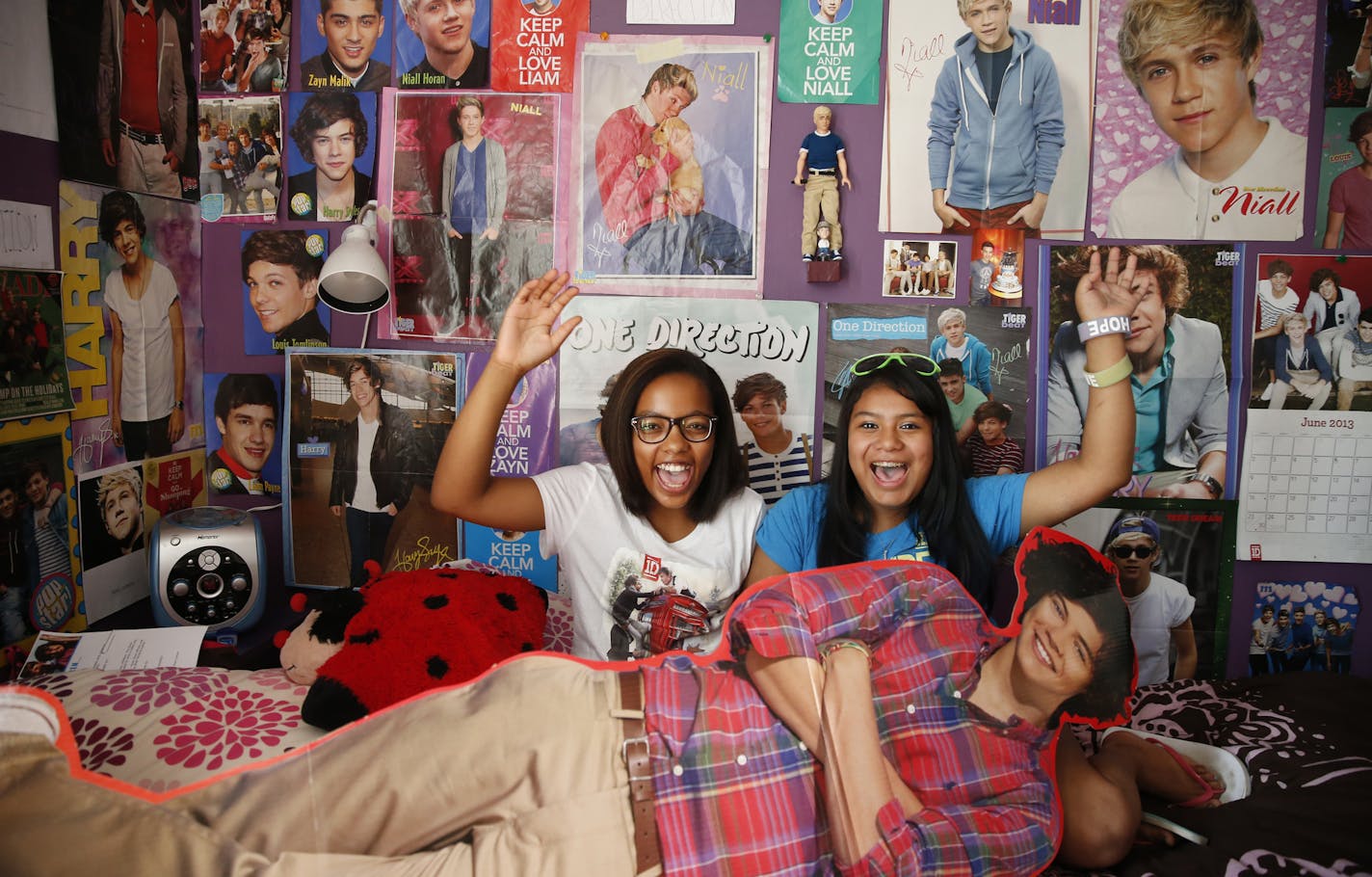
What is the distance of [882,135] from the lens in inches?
73.7

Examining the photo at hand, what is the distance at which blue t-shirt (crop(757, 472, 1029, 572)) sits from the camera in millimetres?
1305

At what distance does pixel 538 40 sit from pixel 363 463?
1051 mm

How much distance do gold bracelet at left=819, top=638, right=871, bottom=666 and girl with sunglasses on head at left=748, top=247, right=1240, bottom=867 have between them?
211 mm

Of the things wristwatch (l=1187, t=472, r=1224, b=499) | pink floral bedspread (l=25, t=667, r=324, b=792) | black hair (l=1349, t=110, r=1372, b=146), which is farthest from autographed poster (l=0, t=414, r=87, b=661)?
black hair (l=1349, t=110, r=1372, b=146)

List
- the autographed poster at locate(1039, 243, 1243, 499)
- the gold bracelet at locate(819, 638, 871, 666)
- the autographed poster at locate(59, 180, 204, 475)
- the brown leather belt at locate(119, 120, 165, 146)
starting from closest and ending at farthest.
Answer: the gold bracelet at locate(819, 638, 871, 666)
the autographed poster at locate(59, 180, 204, 475)
the brown leather belt at locate(119, 120, 165, 146)
the autographed poster at locate(1039, 243, 1243, 499)

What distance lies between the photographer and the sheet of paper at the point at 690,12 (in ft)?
6.06

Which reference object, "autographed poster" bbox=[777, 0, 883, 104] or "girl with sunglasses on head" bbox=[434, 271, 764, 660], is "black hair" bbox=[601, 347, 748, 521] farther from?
"autographed poster" bbox=[777, 0, 883, 104]

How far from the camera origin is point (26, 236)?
1528 mm

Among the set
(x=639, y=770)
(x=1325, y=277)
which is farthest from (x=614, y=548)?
(x=1325, y=277)

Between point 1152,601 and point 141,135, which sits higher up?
point 141,135

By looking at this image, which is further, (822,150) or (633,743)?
(822,150)

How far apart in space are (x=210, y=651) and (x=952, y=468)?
4.23 feet

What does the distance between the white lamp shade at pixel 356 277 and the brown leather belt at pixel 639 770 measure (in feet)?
3.75

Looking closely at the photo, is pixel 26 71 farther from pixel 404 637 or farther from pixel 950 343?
pixel 950 343
